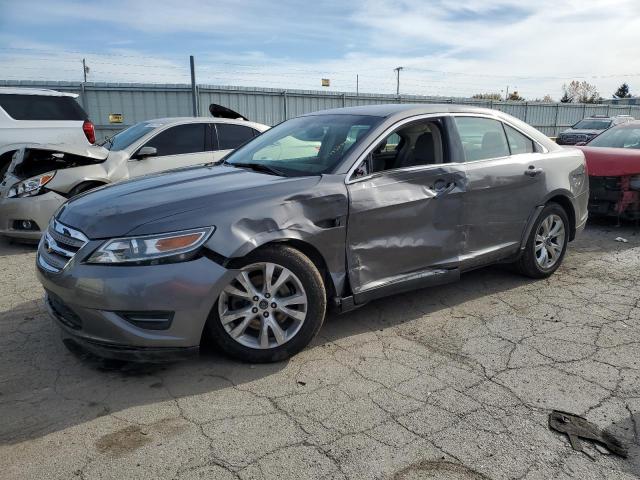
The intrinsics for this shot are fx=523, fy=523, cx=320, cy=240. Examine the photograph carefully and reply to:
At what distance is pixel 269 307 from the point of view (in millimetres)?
3322

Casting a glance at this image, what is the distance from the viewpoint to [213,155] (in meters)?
7.70

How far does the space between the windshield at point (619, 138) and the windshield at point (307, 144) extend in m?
5.65

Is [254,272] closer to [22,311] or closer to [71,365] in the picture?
[71,365]

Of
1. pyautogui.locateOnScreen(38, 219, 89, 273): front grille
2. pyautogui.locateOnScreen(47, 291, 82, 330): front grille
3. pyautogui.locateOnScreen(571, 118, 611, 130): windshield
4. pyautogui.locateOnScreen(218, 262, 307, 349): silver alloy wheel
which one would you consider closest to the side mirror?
pyautogui.locateOnScreen(38, 219, 89, 273): front grille

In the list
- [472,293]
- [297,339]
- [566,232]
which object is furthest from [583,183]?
[297,339]

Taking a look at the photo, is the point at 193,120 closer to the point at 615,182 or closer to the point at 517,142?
the point at 517,142

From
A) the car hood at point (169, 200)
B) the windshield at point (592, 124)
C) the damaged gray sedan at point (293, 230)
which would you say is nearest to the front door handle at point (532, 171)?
the damaged gray sedan at point (293, 230)

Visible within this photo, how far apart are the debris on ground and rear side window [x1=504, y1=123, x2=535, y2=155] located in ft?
8.73

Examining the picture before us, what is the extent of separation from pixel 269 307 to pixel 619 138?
7241mm

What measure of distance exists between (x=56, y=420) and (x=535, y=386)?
108 inches

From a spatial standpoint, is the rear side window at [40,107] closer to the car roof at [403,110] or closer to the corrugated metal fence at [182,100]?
the car roof at [403,110]

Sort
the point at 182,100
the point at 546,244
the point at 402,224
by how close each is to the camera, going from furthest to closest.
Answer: the point at 182,100 < the point at 546,244 < the point at 402,224

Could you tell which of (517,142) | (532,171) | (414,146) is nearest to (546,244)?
(532,171)

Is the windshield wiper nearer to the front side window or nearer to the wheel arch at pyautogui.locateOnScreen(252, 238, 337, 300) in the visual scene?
the wheel arch at pyautogui.locateOnScreen(252, 238, 337, 300)
